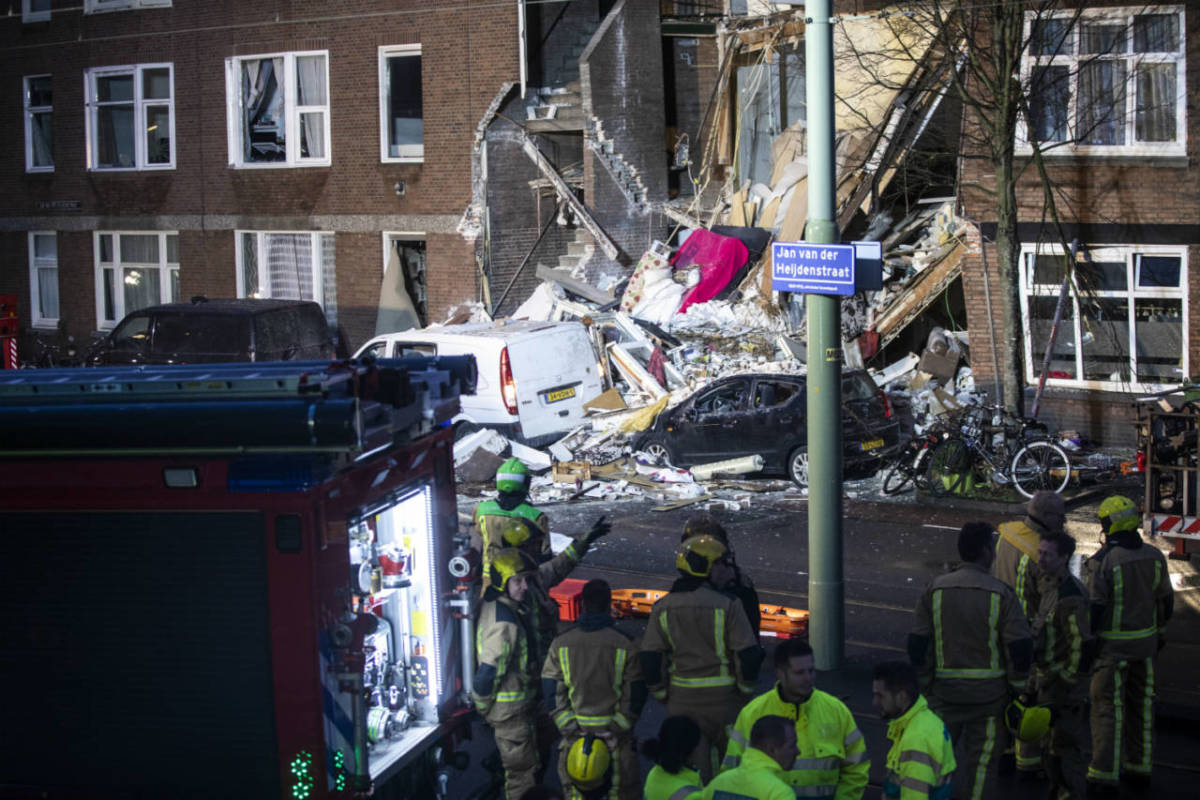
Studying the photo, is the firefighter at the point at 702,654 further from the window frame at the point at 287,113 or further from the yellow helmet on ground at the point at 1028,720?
the window frame at the point at 287,113

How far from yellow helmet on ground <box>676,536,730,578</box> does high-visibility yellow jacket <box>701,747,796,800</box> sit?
6.01 ft

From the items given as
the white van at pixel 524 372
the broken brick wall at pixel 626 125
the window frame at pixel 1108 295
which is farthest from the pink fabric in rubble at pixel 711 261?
the window frame at pixel 1108 295

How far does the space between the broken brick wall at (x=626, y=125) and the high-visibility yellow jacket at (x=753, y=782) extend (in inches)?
764

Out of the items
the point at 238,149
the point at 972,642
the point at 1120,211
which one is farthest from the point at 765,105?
the point at 972,642

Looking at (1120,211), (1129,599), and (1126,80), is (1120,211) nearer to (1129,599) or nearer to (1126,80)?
(1126,80)

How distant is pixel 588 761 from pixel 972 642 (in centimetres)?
197

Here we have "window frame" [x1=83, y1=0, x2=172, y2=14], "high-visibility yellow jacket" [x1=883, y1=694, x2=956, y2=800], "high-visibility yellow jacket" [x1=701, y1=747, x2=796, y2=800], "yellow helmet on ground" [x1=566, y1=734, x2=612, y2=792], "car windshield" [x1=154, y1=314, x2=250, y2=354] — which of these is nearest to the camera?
"high-visibility yellow jacket" [x1=701, y1=747, x2=796, y2=800]

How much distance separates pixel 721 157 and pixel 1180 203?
973 cm

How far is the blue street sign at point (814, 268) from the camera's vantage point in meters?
8.90

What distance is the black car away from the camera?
52.7 ft

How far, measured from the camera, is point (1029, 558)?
7465 millimetres

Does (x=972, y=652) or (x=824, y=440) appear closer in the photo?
(x=972, y=652)

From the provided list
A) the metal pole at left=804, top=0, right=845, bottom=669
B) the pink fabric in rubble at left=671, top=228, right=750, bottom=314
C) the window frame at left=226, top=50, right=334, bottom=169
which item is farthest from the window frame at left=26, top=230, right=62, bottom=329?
the metal pole at left=804, top=0, right=845, bottom=669

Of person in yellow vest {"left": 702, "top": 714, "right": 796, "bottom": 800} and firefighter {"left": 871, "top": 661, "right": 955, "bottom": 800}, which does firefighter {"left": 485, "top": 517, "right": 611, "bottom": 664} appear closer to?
firefighter {"left": 871, "top": 661, "right": 955, "bottom": 800}
